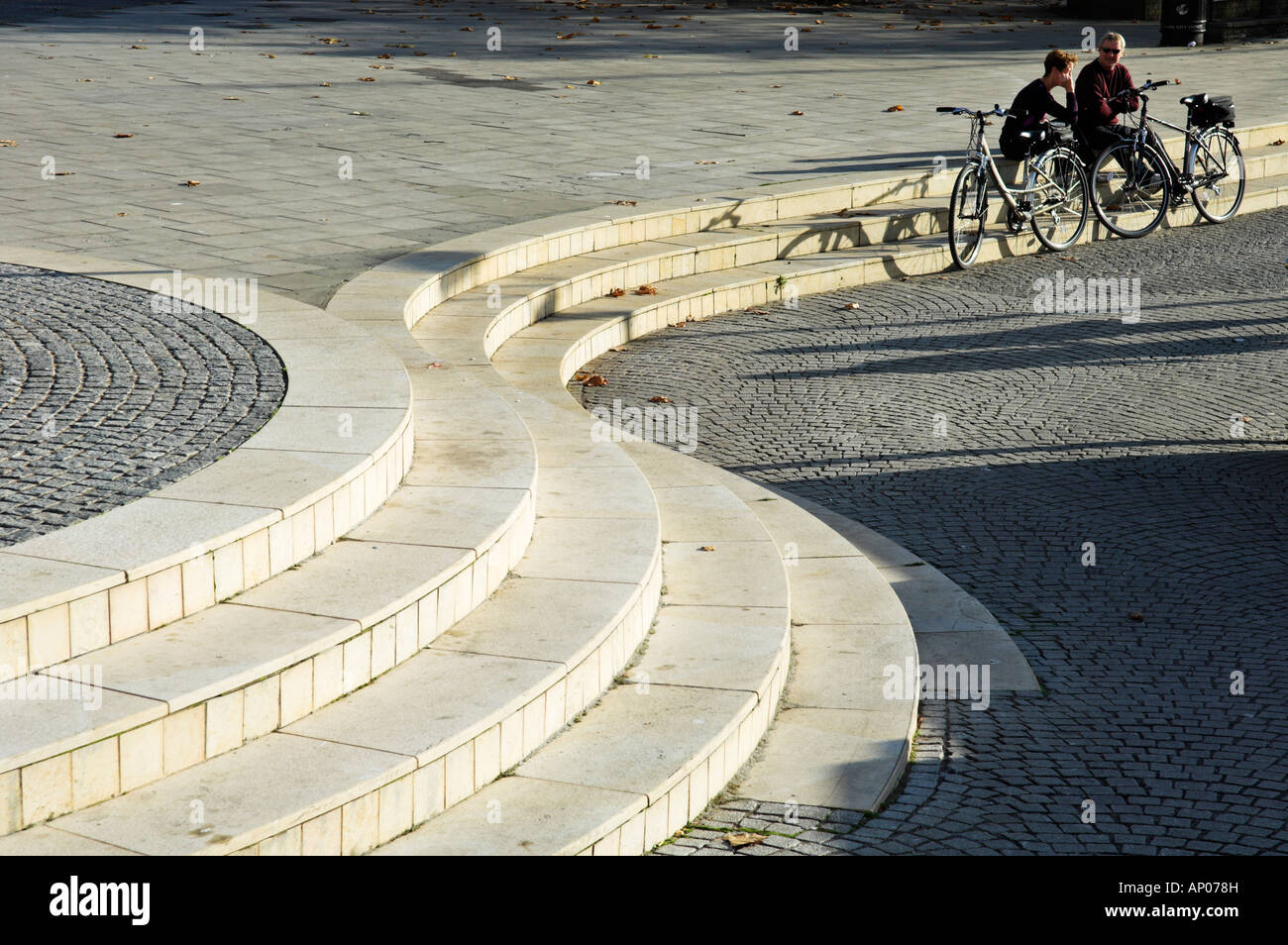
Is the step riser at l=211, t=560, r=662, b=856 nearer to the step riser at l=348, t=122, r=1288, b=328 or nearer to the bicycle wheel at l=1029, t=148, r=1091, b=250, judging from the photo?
the step riser at l=348, t=122, r=1288, b=328

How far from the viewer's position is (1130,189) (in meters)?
13.2

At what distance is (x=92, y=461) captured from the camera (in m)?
4.81

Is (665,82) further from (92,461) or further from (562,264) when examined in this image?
(92,461)

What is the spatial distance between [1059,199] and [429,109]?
22.2 ft

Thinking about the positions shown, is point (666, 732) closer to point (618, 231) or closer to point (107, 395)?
point (107, 395)

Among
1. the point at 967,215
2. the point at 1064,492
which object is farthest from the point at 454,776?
the point at 967,215

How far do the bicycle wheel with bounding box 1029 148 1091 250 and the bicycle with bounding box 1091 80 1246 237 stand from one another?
16 cm

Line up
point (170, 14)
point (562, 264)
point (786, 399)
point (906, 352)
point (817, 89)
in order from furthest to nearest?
point (170, 14) < point (817, 89) < point (562, 264) < point (906, 352) < point (786, 399)

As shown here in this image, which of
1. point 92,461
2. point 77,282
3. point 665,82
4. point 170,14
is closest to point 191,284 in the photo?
point 77,282

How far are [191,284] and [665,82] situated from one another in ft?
36.0

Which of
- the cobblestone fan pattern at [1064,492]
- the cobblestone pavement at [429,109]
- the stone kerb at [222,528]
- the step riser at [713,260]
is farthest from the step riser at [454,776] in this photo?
the cobblestone pavement at [429,109]

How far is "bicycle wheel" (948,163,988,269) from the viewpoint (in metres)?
11.4

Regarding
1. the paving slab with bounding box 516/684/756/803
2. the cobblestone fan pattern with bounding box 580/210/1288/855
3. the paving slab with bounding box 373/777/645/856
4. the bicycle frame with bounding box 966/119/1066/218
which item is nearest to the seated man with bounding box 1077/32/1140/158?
the bicycle frame with bounding box 966/119/1066/218
